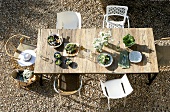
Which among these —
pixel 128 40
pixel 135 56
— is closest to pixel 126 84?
pixel 135 56

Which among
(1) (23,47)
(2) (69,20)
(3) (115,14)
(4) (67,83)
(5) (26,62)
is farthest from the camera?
(3) (115,14)

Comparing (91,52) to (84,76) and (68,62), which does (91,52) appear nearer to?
(68,62)

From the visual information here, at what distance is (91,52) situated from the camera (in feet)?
21.6

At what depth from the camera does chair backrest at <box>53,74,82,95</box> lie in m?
6.62

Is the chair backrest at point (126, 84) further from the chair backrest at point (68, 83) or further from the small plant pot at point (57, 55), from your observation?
the small plant pot at point (57, 55)

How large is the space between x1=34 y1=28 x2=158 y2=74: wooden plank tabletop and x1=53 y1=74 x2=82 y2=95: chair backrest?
1.38 feet

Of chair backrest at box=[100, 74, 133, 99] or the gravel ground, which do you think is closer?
chair backrest at box=[100, 74, 133, 99]

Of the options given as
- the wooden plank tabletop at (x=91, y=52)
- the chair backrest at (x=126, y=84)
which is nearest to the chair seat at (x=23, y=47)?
the wooden plank tabletop at (x=91, y=52)

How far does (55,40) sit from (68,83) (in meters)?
1.04

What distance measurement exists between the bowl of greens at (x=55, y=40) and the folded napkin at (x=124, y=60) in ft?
4.64

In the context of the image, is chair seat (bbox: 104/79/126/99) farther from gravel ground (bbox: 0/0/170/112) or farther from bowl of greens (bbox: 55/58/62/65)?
bowl of greens (bbox: 55/58/62/65)

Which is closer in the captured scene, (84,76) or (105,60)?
(105,60)

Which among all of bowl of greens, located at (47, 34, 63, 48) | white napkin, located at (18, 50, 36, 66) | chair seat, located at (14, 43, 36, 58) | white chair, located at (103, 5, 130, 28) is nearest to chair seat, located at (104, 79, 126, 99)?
bowl of greens, located at (47, 34, 63, 48)

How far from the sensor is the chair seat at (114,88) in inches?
260
